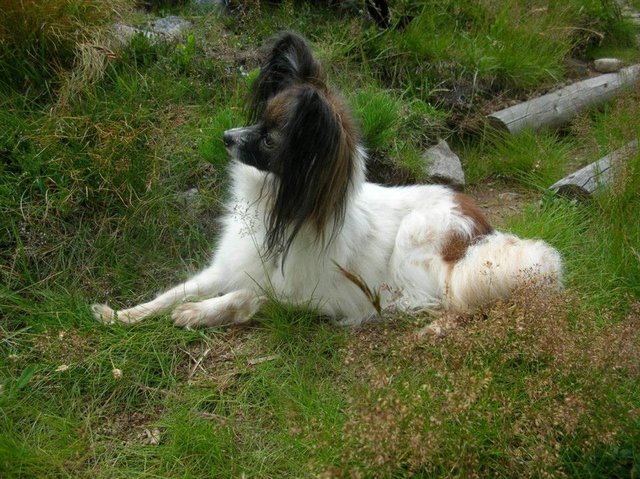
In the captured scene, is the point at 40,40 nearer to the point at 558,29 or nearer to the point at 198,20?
the point at 198,20

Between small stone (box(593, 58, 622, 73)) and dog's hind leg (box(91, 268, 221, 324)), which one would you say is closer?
dog's hind leg (box(91, 268, 221, 324))

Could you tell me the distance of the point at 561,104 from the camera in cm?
552

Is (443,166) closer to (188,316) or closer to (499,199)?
(499,199)

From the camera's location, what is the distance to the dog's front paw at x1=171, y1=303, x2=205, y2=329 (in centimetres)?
326

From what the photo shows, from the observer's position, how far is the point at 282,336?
320 centimetres

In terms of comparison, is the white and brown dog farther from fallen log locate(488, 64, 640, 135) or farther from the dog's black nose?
fallen log locate(488, 64, 640, 135)

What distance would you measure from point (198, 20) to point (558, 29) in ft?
11.9

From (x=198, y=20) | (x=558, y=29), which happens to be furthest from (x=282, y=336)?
(x=558, y=29)

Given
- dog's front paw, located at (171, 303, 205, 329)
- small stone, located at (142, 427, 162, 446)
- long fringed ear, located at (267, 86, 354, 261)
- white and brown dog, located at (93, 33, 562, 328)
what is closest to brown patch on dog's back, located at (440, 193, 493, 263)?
white and brown dog, located at (93, 33, 562, 328)

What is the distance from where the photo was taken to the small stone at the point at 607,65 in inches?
255

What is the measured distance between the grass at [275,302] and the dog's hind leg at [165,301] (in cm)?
8

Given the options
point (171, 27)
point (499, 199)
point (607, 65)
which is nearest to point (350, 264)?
point (499, 199)

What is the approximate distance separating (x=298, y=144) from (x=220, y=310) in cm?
111

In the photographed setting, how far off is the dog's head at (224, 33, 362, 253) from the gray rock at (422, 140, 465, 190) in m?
1.61
